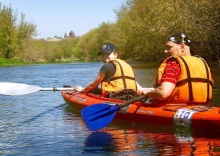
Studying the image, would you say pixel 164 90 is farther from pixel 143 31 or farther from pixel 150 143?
pixel 143 31

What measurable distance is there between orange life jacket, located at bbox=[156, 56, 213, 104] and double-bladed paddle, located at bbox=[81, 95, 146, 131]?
769 millimetres

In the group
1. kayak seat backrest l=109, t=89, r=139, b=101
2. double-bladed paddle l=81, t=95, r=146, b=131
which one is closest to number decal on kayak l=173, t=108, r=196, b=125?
double-bladed paddle l=81, t=95, r=146, b=131

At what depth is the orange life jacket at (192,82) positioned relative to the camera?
530cm

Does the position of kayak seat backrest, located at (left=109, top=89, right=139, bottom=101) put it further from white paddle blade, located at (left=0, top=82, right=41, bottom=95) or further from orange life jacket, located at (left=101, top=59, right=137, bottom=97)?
white paddle blade, located at (left=0, top=82, right=41, bottom=95)

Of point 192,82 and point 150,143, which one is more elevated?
point 192,82

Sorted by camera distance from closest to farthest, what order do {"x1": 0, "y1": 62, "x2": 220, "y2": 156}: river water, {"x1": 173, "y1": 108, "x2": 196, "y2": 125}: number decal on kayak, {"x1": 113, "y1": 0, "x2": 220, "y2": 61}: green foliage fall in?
{"x1": 0, "y1": 62, "x2": 220, "y2": 156}: river water, {"x1": 173, "y1": 108, "x2": 196, "y2": 125}: number decal on kayak, {"x1": 113, "y1": 0, "x2": 220, "y2": 61}: green foliage

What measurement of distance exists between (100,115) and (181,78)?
1.29 metres

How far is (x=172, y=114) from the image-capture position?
17.5 ft

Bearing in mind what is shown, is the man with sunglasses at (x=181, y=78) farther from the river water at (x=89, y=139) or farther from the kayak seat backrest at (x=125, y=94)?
the kayak seat backrest at (x=125, y=94)

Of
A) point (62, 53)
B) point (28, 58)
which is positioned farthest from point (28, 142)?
point (62, 53)

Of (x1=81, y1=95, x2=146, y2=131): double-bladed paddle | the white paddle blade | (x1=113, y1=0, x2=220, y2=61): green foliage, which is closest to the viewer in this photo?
(x1=81, y1=95, x2=146, y2=131): double-bladed paddle

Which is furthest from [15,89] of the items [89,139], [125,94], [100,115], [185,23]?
[185,23]

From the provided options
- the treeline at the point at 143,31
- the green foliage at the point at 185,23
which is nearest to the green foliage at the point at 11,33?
the treeline at the point at 143,31

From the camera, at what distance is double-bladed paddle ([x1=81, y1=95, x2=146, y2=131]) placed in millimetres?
5895
